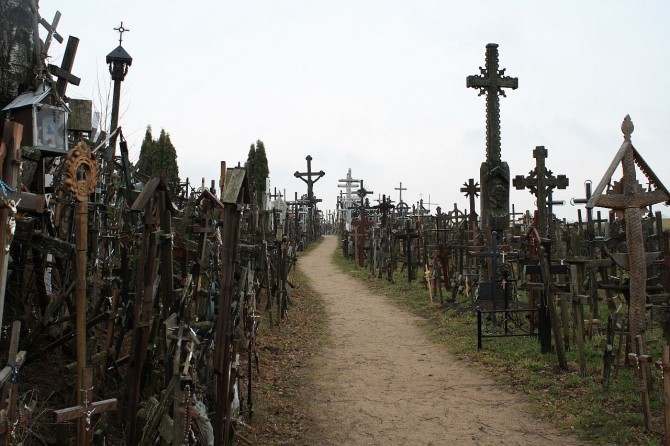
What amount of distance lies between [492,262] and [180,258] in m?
8.31

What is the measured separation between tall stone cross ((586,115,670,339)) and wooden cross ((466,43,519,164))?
812 cm

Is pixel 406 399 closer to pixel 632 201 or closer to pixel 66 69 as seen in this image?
pixel 632 201

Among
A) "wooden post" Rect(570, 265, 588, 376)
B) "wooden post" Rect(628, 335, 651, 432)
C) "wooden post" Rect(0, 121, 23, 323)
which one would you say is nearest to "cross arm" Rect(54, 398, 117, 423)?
"wooden post" Rect(0, 121, 23, 323)

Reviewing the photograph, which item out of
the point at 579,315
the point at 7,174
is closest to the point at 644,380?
the point at 579,315

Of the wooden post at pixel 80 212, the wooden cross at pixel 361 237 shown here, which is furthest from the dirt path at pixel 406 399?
the wooden cross at pixel 361 237

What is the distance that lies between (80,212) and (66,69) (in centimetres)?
397

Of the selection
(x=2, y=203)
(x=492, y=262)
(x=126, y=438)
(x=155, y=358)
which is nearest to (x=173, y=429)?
(x=126, y=438)

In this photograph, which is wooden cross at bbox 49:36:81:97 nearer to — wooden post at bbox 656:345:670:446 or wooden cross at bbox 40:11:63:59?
wooden cross at bbox 40:11:63:59

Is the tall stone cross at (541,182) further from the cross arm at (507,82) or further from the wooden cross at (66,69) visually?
the wooden cross at (66,69)

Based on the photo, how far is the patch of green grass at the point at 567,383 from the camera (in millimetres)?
6871

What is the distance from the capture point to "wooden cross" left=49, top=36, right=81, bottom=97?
24.5 ft

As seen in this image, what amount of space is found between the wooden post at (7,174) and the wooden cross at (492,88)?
514 inches

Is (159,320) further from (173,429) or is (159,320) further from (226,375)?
(173,429)

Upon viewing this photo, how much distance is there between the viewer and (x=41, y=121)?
6297mm
